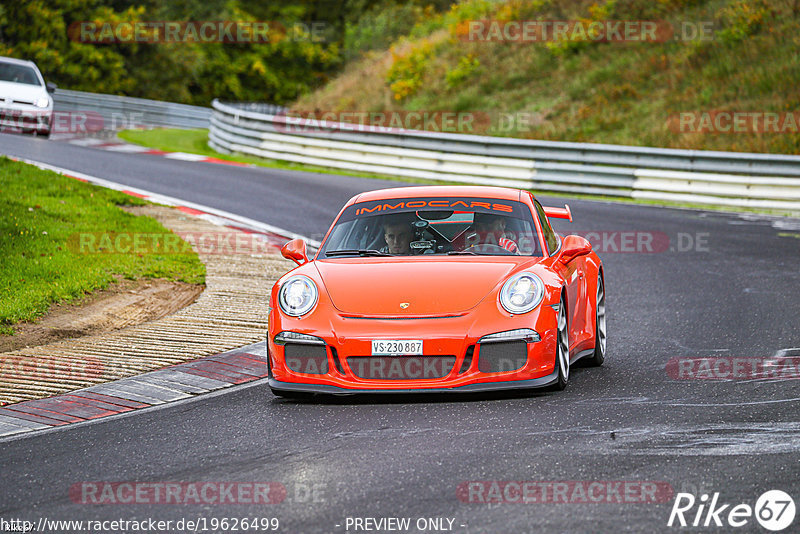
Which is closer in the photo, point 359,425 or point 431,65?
point 359,425

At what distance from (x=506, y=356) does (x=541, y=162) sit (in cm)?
1503

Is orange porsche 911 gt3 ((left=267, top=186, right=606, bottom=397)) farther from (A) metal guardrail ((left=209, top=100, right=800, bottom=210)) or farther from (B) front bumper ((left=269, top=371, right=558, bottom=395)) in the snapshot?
(A) metal guardrail ((left=209, top=100, right=800, bottom=210))

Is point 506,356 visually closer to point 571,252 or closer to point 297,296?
point 571,252

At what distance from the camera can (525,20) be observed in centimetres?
3391

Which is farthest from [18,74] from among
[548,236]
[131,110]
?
[548,236]

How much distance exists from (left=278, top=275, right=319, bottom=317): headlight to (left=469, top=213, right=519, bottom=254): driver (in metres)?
1.33

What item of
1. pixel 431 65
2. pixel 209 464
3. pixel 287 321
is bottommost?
pixel 209 464

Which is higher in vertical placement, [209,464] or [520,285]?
[520,285]

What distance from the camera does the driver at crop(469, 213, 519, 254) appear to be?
783 centimetres

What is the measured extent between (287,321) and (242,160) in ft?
63.1

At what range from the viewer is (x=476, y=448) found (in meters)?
→ 5.77

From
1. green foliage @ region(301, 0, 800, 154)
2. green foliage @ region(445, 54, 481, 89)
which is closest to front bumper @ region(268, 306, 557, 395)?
green foliage @ region(301, 0, 800, 154)

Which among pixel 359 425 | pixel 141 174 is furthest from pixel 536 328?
pixel 141 174

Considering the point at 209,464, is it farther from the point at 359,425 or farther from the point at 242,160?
the point at 242,160
